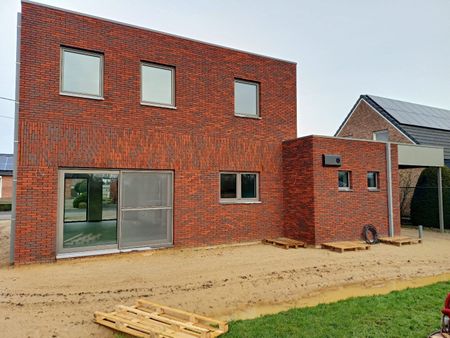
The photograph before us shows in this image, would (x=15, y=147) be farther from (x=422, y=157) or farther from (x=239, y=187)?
(x=422, y=157)

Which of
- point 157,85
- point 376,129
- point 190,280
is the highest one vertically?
point 376,129

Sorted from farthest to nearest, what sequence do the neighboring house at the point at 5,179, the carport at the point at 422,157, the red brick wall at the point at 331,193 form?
the neighboring house at the point at 5,179, the carport at the point at 422,157, the red brick wall at the point at 331,193

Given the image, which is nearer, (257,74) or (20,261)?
(20,261)

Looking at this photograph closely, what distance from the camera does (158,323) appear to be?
14.1ft

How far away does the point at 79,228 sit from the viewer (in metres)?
8.75

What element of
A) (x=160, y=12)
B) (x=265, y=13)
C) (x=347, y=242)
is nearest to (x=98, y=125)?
(x=160, y=12)

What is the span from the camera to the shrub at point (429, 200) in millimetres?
14992

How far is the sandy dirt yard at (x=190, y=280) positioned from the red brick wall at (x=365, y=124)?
38.2ft

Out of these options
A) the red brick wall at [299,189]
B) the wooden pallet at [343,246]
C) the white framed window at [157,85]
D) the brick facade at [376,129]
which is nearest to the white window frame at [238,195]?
the red brick wall at [299,189]

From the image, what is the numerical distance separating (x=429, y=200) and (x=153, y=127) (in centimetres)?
1347

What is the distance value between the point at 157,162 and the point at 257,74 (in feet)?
16.2

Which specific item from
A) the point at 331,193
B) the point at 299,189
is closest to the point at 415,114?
the point at 331,193

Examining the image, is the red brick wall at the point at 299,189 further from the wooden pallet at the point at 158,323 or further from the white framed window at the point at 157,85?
the wooden pallet at the point at 158,323

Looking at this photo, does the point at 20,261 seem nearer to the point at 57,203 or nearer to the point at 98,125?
the point at 57,203
